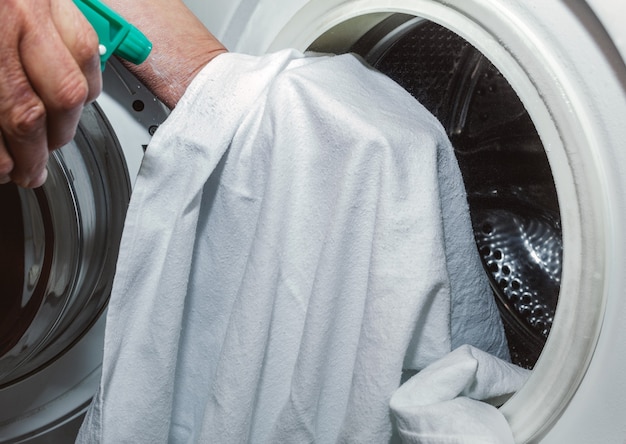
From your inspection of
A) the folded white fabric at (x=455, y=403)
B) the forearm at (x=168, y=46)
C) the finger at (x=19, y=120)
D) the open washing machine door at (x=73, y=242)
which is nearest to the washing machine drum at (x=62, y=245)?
the open washing machine door at (x=73, y=242)

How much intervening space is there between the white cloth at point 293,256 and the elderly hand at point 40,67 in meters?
0.11

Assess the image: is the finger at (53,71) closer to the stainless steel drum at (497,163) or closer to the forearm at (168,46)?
the forearm at (168,46)

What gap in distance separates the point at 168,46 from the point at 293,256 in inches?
8.7

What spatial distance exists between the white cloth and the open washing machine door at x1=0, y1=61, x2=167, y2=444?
17cm

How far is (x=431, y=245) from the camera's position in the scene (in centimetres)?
49

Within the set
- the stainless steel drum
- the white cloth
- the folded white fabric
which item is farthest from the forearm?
the folded white fabric

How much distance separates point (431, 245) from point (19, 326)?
48cm

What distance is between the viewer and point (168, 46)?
607mm

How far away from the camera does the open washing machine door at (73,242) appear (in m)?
0.70

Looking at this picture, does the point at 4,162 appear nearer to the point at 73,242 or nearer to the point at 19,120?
the point at 19,120

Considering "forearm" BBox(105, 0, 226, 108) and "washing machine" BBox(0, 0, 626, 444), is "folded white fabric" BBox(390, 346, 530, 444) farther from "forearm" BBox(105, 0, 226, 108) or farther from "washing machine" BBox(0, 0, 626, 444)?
"forearm" BBox(105, 0, 226, 108)

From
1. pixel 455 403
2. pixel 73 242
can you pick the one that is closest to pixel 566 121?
pixel 455 403

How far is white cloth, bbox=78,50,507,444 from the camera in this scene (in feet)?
1.63

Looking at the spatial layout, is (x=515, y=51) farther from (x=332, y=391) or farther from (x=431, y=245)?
(x=332, y=391)
